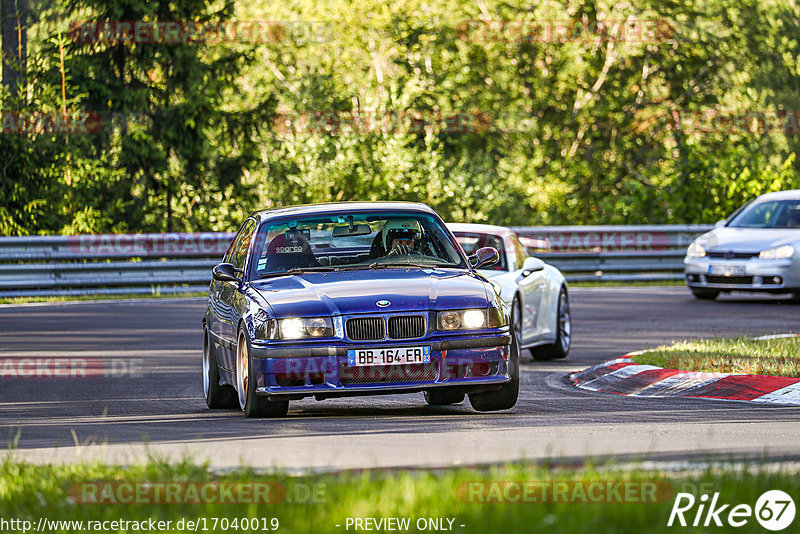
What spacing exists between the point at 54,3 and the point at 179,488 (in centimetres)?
3062

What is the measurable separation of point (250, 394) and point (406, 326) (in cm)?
115

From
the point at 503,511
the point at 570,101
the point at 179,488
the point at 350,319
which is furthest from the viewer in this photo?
the point at 570,101

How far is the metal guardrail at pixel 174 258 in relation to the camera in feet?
82.9

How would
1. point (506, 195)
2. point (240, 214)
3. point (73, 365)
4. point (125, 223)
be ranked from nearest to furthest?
point (73, 365)
point (125, 223)
point (240, 214)
point (506, 195)

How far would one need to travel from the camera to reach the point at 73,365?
1484cm

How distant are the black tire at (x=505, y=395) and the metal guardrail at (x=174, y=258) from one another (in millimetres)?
15894

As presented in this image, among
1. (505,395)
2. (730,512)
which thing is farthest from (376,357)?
(730,512)

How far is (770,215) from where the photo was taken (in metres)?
24.2

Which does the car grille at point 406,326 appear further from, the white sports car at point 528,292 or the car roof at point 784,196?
the car roof at point 784,196

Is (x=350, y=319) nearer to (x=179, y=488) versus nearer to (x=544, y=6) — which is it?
(x=179, y=488)

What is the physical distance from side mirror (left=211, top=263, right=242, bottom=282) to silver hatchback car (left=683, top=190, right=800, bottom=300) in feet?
42.5

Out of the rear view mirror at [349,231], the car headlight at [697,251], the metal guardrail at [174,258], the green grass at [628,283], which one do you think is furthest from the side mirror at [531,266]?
the green grass at [628,283]

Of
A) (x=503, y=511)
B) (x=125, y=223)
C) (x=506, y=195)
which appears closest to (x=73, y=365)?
(x=503, y=511)

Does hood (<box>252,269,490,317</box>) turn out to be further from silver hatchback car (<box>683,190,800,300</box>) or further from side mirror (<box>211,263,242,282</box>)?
silver hatchback car (<box>683,190,800,300</box>)
